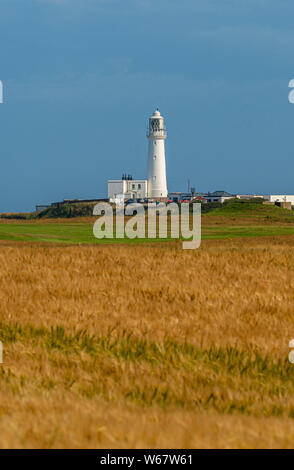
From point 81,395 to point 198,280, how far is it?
9005mm

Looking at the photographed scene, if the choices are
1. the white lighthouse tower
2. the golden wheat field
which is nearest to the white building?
the white lighthouse tower

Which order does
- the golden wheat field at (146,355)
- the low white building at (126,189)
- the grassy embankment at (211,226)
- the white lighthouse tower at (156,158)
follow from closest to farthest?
the golden wheat field at (146,355) → the grassy embankment at (211,226) → the white lighthouse tower at (156,158) → the low white building at (126,189)

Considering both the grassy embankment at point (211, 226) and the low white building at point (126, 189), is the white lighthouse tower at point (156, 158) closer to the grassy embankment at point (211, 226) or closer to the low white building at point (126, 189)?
the low white building at point (126, 189)

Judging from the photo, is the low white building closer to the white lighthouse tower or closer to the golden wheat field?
the white lighthouse tower

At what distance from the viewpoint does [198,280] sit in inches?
631

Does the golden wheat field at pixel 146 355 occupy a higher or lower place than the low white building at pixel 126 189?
lower

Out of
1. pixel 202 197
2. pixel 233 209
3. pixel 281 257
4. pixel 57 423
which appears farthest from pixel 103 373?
pixel 202 197

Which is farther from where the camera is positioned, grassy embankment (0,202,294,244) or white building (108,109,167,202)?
white building (108,109,167,202)

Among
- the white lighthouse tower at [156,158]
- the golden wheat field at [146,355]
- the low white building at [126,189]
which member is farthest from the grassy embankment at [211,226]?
the low white building at [126,189]

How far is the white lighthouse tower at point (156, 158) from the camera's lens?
550ft

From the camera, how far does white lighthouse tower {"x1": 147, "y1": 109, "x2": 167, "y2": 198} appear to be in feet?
550

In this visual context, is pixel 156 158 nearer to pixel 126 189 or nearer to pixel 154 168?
pixel 154 168

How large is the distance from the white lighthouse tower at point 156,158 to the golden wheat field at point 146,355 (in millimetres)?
150597

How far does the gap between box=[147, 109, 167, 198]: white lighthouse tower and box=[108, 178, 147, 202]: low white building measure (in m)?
2.62
